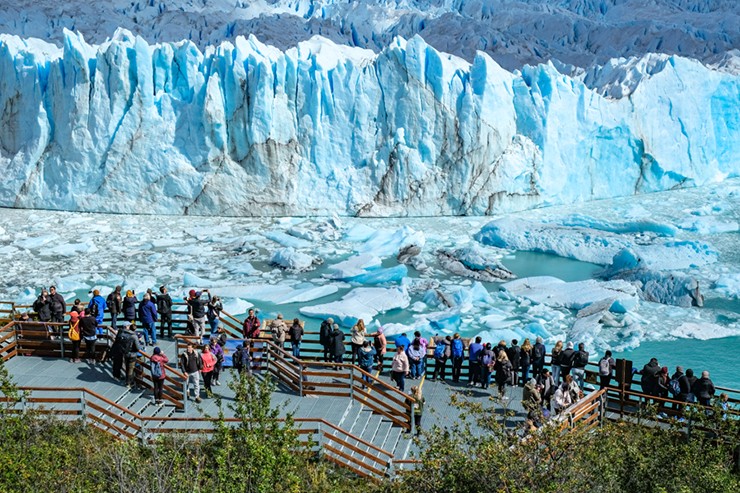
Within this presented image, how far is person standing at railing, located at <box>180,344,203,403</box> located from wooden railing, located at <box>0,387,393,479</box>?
49cm

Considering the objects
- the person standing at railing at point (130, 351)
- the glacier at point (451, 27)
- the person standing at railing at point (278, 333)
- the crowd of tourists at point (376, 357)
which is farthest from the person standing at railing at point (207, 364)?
the glacier at point (451, 27)

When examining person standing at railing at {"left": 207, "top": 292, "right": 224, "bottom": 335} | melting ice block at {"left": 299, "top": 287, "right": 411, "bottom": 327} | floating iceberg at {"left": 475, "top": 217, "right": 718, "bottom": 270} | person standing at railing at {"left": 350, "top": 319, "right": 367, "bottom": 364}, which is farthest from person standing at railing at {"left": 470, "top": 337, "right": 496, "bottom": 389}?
floating iceberg at {"left": 475, "top": 217, "right": 718, "bottom": 270}

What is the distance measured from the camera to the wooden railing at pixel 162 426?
8664 millimetres

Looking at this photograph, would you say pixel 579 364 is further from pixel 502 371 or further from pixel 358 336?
pixel 358 336

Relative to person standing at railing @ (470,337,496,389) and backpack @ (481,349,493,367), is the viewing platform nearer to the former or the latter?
person standing at railing @ (470,337,496,389)

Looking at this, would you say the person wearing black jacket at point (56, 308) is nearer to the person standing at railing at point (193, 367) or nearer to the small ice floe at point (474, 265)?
the person standing at railing at point (193, 367)

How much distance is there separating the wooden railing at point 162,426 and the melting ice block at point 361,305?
24.1 feet

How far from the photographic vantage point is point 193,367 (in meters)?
9.48

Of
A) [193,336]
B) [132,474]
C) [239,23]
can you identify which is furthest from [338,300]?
[239,23]

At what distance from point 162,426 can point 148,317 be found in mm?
2553

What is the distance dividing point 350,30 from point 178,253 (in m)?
22.5

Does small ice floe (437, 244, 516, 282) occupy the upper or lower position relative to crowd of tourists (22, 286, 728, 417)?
lower

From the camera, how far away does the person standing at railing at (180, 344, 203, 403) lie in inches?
372

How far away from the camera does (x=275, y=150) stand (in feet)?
81.2
